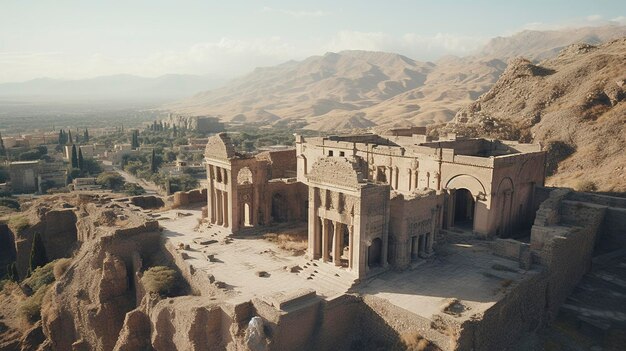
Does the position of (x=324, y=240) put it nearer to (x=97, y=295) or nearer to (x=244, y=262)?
(x=244, y=262)

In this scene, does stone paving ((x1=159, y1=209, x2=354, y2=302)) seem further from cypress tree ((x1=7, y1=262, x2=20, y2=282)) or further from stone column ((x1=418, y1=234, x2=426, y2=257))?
cypress tree ((x1=7, y1=262, x2=20, y2=282))

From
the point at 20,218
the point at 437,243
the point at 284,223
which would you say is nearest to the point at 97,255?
→ the point at 284,223

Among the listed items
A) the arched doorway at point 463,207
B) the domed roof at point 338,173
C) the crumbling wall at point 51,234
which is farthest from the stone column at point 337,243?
the crumbling wall at point 51,234

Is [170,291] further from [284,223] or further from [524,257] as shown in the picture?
[524,257]

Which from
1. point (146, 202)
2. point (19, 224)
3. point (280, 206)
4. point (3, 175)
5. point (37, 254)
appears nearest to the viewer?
point (280, 206)

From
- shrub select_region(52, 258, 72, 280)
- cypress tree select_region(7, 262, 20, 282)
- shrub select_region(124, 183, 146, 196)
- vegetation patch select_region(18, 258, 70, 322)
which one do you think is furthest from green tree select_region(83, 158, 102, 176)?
shrub select_region(52, 258, 72, 280)

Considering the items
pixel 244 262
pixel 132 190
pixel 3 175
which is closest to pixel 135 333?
pixel 244 262

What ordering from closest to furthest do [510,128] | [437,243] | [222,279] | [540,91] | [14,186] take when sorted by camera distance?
[222,279] < [437,243] < [510,128] < [540,91] < [14,186]
